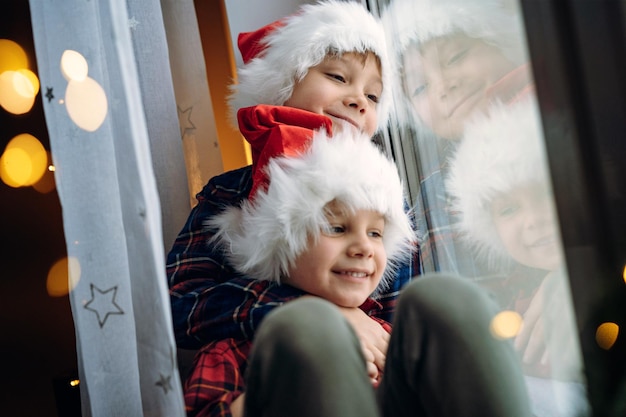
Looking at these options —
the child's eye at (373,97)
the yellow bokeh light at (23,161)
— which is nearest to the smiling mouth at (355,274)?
the child's eye at (373,97)

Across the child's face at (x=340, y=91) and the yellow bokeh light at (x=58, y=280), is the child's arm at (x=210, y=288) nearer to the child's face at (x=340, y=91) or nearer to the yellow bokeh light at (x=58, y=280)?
the child's face at (x=340, y=91)

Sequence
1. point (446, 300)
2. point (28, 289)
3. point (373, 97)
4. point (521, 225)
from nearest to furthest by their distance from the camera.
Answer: point (446, 300), point (521, 225), point (373, 97), point (28, 289)

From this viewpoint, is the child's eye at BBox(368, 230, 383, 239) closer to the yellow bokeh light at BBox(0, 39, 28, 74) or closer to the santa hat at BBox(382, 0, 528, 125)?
the santa hat at BBox(382, 0, 528, 125)

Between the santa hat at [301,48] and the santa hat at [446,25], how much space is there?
108mm

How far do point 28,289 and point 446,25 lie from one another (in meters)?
1.33

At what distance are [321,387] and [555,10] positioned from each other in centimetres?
47

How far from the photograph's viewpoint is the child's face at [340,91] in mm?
1123

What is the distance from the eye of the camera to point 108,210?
36.2 inches

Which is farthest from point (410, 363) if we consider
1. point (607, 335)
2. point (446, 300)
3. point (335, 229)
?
point (335, 229)

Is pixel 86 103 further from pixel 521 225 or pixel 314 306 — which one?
pixel 521 225

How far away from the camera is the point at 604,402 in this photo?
2.03ft

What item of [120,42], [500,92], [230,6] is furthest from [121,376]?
[230,6]

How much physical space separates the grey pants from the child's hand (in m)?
0.24

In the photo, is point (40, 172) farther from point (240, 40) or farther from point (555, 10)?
point (555, 10)
